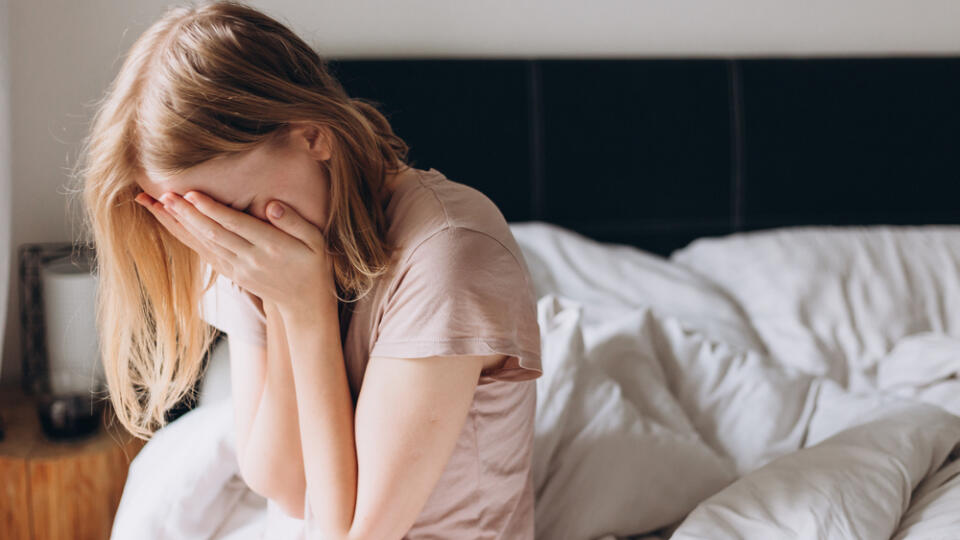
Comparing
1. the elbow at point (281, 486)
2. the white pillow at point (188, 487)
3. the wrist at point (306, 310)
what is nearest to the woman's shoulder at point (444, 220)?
the wrist at point (306, 310)

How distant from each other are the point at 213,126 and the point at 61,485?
98 cm

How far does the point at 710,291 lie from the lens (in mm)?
1686

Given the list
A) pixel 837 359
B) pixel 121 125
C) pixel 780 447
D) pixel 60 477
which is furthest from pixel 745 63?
pixel 60 477

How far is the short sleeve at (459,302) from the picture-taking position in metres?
0.74

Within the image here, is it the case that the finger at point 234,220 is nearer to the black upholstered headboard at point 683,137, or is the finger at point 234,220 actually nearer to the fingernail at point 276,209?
the fingernail at point 276,209

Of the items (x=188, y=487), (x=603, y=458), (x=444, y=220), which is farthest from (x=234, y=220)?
(x=603, y=458)

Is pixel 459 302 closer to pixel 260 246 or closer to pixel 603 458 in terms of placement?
pixel 260 246

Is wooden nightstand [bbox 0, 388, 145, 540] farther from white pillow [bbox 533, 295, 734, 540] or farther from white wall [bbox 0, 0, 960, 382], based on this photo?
white pillow [bbox 533, 295, 734, 540]

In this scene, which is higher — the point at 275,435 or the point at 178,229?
the point at 178,229

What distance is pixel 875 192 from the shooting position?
1.98m

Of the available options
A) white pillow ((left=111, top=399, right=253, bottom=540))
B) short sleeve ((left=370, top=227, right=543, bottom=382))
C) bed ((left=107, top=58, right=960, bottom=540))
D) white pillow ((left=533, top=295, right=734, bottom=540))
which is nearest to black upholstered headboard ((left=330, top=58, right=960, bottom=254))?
bed ((left=107, top=58, right=960, bottom=540))

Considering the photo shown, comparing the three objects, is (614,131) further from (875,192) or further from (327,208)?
(327,208)

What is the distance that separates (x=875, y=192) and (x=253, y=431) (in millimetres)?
1687

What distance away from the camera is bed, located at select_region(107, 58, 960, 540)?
1.04 m
